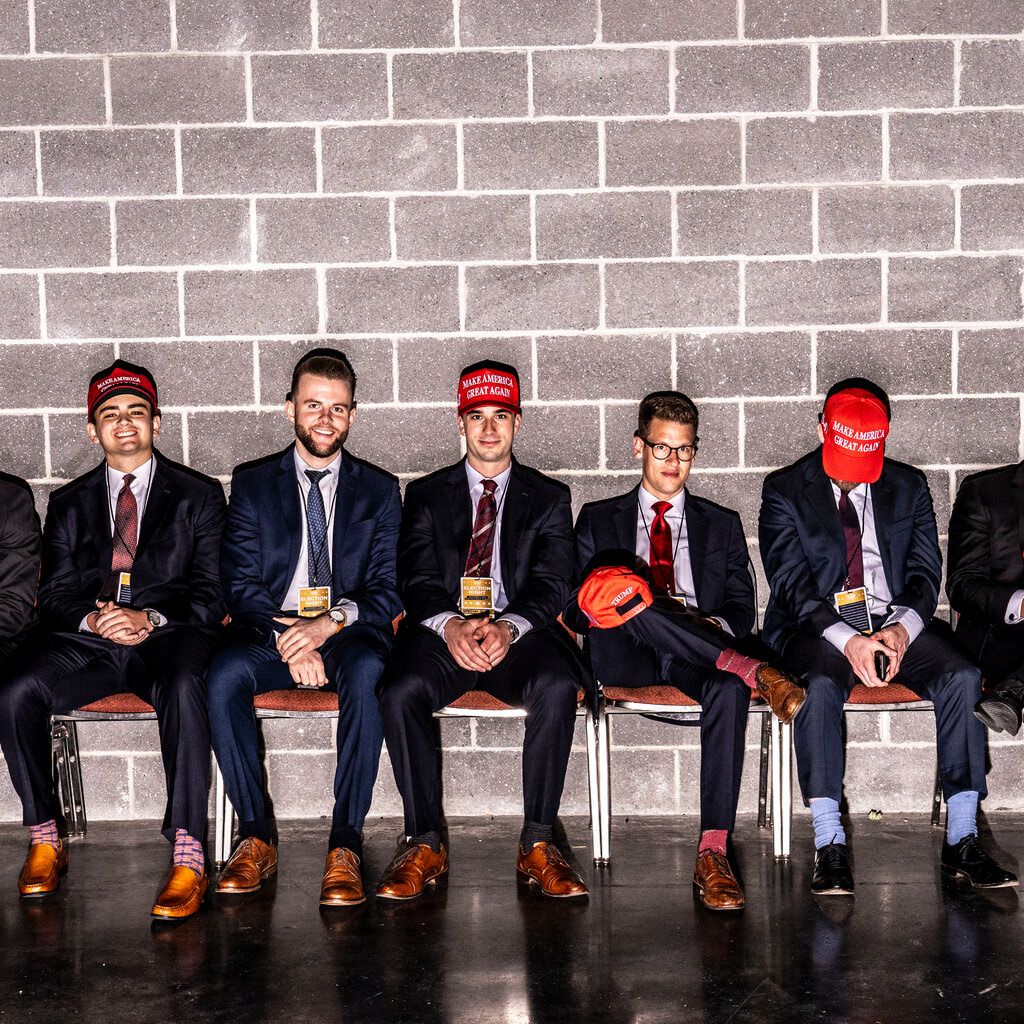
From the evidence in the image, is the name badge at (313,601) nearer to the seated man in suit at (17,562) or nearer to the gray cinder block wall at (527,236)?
the gray cinder block wall at (527,236)

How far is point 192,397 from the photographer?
4.21 m

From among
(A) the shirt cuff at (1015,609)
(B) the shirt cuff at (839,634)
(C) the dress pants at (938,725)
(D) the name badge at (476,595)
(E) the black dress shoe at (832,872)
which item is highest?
(D) the name badge at (476,595)

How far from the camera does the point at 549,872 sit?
336 cm

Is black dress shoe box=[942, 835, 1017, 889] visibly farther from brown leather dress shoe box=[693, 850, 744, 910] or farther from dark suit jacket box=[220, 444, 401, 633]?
dark suit jacket box=[220, 444, 401, 633]

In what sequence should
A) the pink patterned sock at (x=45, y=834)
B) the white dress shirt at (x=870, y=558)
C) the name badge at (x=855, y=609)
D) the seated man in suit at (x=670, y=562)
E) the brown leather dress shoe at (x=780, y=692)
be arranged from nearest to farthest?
the brown leather dress shoe at (x=780, y=692)
the pink patterned sock at (x=45, y=834)
the seated man in suit at (x=670, y=562)
the name badge at (x=855, y=609)
the white dress shirt at (x=870, y=558)

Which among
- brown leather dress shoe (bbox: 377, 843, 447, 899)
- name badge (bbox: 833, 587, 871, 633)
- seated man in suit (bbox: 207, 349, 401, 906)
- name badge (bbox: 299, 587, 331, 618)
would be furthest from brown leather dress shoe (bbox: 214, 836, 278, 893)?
name badge (bbox: 833, 587, 871, 633)

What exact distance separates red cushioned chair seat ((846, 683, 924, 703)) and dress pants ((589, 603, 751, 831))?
35 centimetres

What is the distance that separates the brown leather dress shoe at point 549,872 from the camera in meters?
3.31

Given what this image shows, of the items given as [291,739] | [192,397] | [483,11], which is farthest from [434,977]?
[483,11]

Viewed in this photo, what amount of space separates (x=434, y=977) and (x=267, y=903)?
0.72 meters

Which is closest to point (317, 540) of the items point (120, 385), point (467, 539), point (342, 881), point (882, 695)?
point (467, 539)

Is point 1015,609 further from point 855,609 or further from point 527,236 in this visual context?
point 527,236

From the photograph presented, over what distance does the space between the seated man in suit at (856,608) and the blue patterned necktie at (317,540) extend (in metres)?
1.46

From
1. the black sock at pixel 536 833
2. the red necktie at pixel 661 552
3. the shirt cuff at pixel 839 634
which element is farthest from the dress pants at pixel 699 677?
the black sock at pixel 536 833
